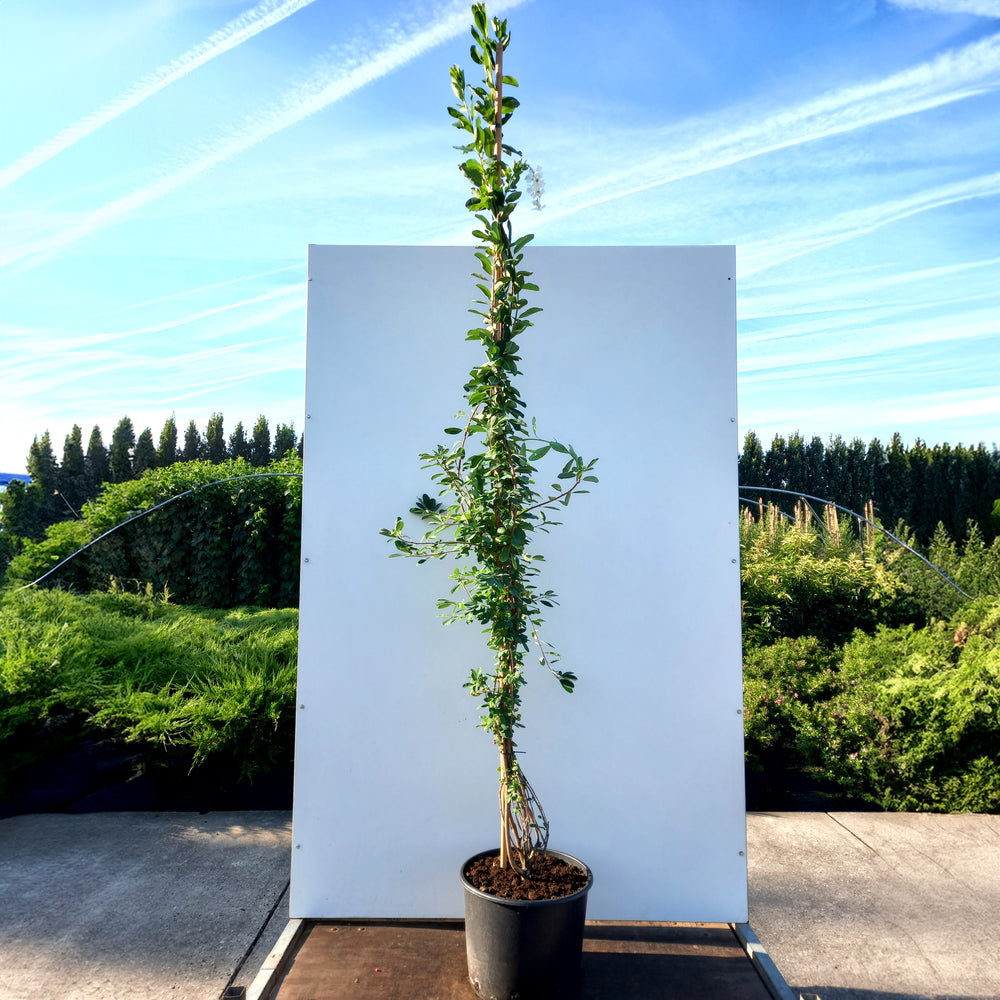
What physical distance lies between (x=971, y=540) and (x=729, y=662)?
224 inches

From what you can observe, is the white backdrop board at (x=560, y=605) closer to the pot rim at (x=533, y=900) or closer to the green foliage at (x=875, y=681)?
the pot rim at (x=533, y=900)

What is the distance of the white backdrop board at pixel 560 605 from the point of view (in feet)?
7.43

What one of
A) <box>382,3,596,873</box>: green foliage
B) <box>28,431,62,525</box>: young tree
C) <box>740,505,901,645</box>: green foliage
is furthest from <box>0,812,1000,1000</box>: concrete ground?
<box>28,431,62,525</box>: young tree

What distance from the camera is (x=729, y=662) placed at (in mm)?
2297

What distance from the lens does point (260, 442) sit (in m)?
12.4

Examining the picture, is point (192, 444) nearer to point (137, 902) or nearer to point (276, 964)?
point (137, 902)

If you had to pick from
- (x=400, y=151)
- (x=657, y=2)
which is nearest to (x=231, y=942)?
(x=400, y=151)

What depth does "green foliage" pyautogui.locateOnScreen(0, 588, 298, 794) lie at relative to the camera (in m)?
3.29

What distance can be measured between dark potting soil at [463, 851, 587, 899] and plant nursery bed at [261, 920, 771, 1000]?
0.83ft

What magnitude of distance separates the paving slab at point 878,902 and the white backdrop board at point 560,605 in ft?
1.15

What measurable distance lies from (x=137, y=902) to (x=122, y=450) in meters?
10.8

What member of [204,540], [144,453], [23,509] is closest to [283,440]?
[144,453]

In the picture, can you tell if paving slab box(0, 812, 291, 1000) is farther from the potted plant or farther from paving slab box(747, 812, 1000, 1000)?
paving slab box(747, 812, 1000, 1000)

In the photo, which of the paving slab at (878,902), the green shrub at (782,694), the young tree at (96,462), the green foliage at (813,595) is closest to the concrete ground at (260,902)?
the paving slab at (878,902)
